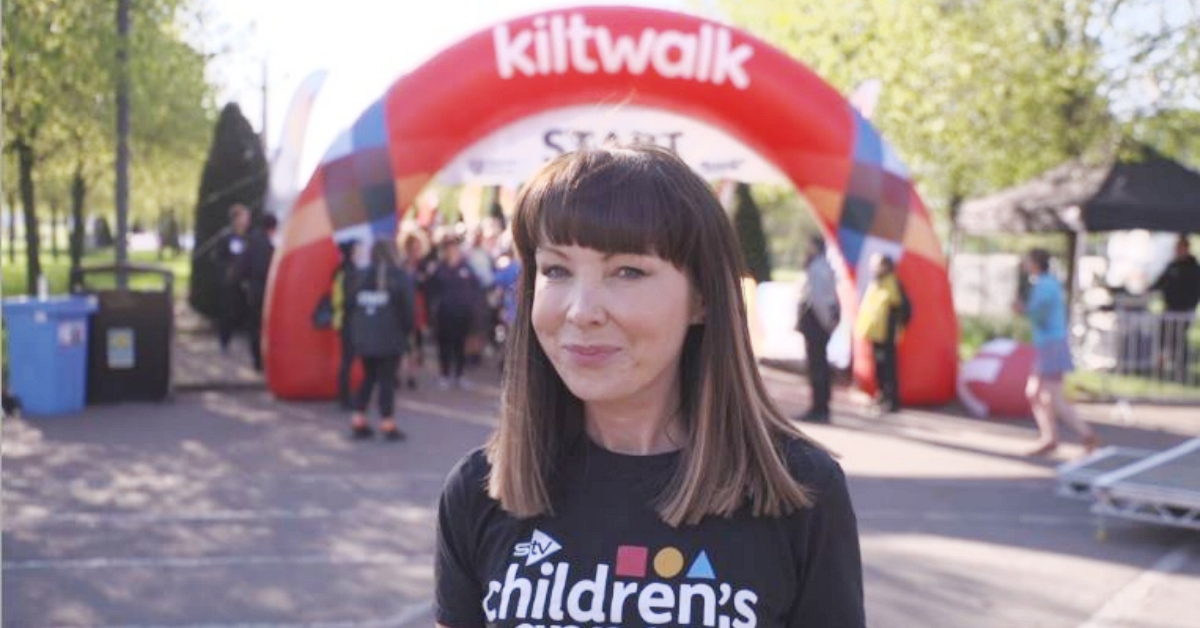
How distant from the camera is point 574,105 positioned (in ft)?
41.5

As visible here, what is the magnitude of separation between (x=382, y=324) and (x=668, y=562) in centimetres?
850

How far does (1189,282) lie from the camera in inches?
655

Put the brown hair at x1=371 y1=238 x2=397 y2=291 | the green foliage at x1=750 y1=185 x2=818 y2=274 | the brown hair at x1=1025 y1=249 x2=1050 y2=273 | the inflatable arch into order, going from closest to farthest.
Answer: the brown hair at x1=1025 y1=249 x2=1050 y2=273, the brown hair at x1=371 y1=238 x2=397 y2=291, the inflatable arch, the green foliage at x1=750 y1=185 x2=818 y2=274

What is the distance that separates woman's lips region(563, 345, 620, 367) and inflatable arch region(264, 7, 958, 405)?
34.2ft

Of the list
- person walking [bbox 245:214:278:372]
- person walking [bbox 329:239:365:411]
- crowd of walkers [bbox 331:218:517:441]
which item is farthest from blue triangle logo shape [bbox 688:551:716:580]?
person walking [bbox 245:214:278:372]

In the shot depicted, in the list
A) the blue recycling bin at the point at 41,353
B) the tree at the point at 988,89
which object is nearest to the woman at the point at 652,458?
the blue recycling bin at the point at 41,353

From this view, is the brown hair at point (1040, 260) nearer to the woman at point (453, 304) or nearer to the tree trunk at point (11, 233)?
the woman at point (453, 304)

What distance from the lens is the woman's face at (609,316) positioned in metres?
1.92

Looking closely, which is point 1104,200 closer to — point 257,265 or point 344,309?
point 344,309

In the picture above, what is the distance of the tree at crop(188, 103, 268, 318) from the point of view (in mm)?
20469

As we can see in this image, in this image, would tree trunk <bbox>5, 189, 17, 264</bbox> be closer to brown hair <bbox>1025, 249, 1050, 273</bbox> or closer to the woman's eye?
brown hair <bbox>1025, 249, 1050, 273</bbox>

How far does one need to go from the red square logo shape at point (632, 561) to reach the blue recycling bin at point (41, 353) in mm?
10756

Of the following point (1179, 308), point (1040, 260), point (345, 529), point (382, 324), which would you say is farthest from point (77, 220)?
point (1179, 308)

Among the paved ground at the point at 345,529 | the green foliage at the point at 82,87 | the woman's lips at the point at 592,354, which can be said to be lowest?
the paved ground at the point at 345,529
